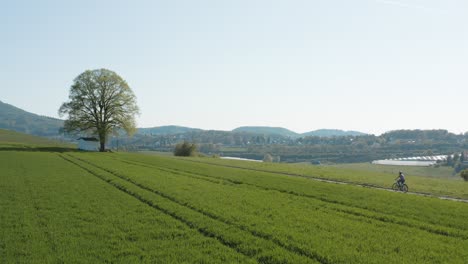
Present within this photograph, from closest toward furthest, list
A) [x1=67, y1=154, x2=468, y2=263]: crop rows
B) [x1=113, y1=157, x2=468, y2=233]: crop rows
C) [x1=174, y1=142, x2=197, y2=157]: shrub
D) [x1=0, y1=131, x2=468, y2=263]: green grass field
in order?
[x1=0, y1=131, x2=468, y2=263]: green grass field, [x1=67, y1=154, x2=468, y2=263]: crop rows, [x1=113, y1=157, x2=468, y2=233]: crop rows, [x1=174, y1=142, x2=197, y2=157]: shrub

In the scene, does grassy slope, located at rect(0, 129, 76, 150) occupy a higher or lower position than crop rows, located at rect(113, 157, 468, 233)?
higher

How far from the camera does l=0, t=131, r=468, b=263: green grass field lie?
13.4 m

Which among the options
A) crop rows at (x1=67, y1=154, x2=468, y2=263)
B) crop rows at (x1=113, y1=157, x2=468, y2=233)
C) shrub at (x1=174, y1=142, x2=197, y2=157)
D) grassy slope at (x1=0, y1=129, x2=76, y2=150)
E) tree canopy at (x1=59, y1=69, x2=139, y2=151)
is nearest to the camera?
crop rows at (x1=67, y1=154, x2=468, y2=263)

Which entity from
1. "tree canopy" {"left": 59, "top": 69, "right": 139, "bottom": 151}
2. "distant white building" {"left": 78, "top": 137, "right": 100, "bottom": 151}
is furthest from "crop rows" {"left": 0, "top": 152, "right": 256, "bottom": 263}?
"distant white building" {"left": 78, "top": 137, "right": 100, "bottom": 151}

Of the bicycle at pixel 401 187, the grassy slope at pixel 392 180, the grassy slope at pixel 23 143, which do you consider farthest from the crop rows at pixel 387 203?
the grassy slope at pixel 23 143

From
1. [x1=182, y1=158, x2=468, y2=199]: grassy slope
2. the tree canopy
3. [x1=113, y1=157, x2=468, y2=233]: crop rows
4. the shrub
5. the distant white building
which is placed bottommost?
[x1=182, y1=158, x2=468, y2=199]: grassy slope

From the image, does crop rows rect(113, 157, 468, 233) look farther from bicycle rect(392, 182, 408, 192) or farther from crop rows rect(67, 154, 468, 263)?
bicycle rect(392, 182, 408, 192)

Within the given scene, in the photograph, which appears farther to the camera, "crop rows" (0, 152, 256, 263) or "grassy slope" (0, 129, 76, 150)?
"grassy slope" (0, 129, 76, 150)

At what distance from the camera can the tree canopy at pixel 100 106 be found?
267ft

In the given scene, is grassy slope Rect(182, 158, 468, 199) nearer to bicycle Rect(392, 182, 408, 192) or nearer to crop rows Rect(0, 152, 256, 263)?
bicycle Rect(392, 182, 408, 192)

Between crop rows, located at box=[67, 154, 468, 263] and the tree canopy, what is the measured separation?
57696 mm

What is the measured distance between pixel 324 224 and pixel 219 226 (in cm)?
504

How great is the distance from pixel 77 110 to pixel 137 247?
73993 mm

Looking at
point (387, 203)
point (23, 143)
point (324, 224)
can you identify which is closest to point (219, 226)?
point (324, 224)
